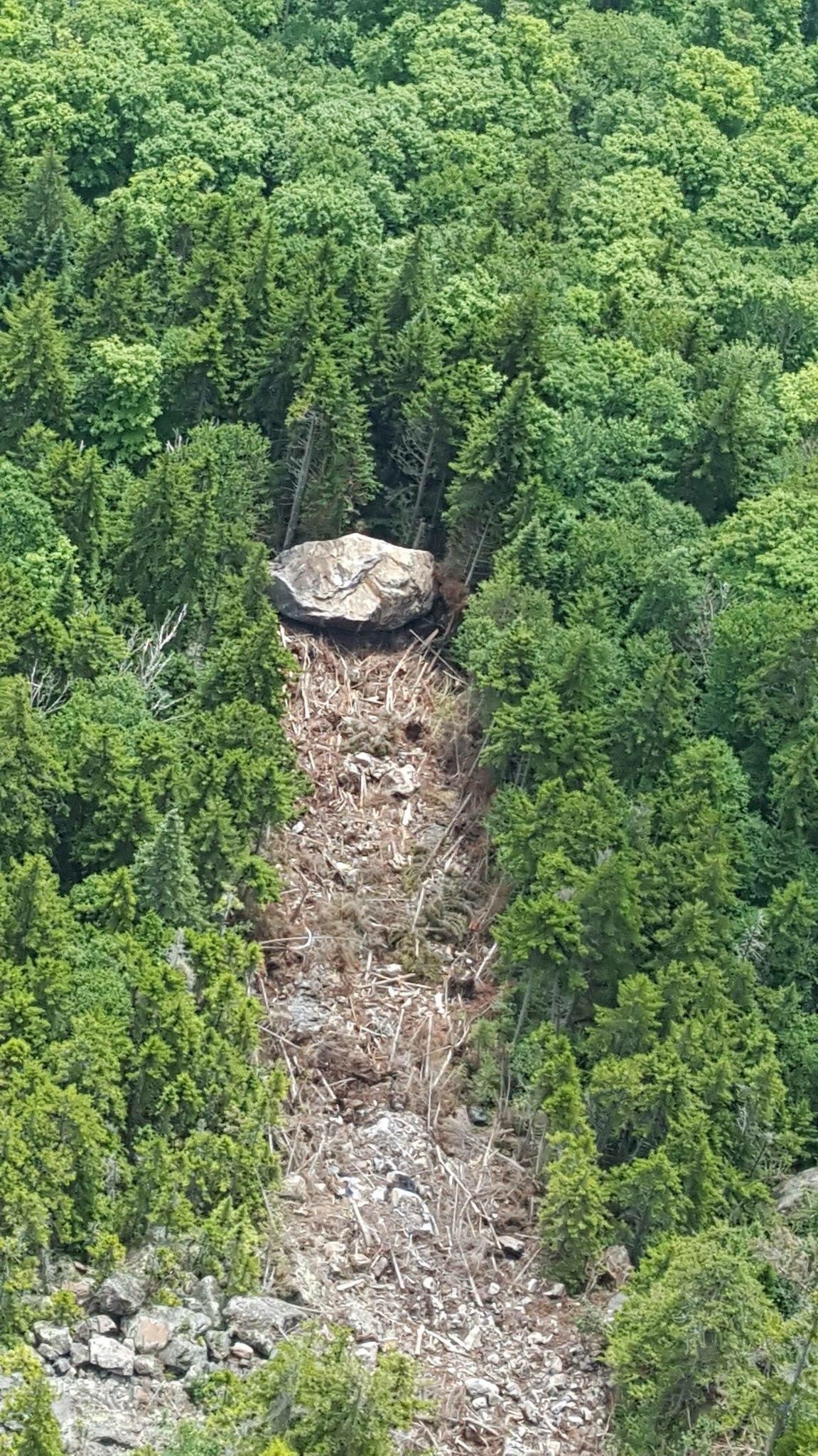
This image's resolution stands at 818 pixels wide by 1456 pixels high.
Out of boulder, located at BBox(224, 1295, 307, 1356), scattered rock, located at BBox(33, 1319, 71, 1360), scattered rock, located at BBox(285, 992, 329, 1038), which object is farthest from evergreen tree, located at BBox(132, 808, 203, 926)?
scattered rock, located at BBox(33, 1319, 71, 1360)

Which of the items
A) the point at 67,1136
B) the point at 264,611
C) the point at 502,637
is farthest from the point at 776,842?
the point at 67,1136

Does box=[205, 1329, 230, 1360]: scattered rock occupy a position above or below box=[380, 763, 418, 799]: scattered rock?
below

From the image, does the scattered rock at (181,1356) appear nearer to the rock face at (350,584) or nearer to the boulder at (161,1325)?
the boulder at (161,1325)

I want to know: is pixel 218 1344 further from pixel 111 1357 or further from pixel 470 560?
pixel 470 560

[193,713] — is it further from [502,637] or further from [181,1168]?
[181,1168]

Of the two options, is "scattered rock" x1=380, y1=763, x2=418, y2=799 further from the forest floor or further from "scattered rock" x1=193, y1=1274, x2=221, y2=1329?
"scattered rock" x1=193, y1=1274, x2=221, y2=1329

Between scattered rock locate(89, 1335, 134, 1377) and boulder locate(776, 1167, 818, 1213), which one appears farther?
boulder locate(776, 1167, 818, 1213)
